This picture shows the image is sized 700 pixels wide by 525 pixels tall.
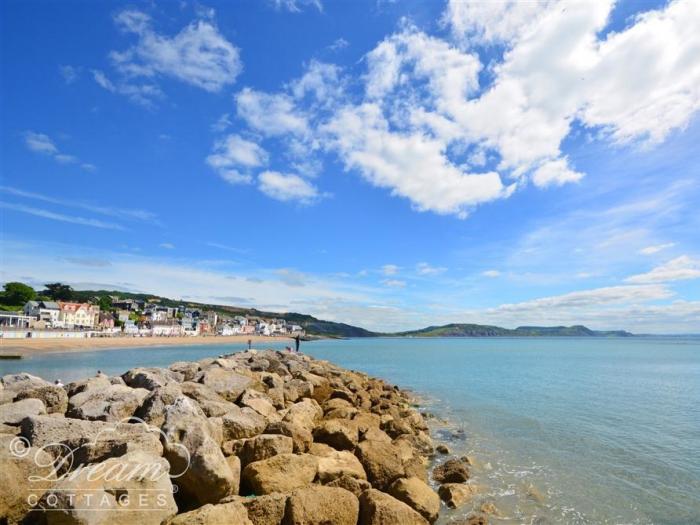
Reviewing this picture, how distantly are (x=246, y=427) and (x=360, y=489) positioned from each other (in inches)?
134

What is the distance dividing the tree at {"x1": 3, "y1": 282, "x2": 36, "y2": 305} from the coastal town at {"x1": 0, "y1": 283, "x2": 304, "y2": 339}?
88 centimetres

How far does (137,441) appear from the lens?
6.71 metres

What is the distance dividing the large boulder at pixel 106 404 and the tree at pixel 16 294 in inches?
5161

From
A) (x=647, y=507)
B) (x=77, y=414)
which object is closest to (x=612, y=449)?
(x=647, y=507)

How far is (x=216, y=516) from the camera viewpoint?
532 cm

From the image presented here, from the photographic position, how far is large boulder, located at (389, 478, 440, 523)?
7754 mm

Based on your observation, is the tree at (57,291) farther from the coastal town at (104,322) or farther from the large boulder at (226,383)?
the large boulder at (226,383)

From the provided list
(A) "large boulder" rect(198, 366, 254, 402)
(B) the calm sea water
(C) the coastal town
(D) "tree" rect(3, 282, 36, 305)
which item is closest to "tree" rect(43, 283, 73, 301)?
(C) the coastal town

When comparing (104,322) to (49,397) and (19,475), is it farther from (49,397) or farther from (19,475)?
(19,475)

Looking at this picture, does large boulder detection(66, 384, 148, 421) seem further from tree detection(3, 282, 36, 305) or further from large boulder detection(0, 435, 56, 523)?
tree detection(3, 282, 36, 305)

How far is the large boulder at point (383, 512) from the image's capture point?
6355 millimetres

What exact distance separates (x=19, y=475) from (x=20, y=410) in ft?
10.5

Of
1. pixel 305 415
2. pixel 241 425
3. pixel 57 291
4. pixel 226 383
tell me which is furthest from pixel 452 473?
pixel 57 291

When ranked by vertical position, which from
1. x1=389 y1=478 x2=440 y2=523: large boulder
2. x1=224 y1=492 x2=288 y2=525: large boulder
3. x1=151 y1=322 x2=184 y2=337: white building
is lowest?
x1=151 y1=322 x2=184 y2=337: white building
